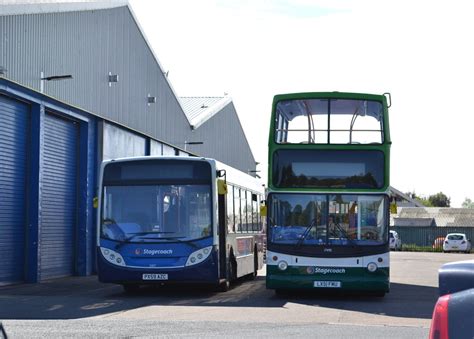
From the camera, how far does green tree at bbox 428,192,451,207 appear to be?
19338 cm

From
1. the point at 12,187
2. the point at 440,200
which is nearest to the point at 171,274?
the point at 12,187

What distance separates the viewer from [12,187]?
24.0 meters

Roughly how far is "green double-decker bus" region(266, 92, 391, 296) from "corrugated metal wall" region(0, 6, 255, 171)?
24.7 ft

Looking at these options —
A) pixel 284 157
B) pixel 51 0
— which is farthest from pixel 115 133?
pixel 284 157

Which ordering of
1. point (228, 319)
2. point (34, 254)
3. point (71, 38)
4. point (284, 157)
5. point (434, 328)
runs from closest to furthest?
point (434, 328), point (228, 319), point (284, 157), point (34, 254), point (71, 38)

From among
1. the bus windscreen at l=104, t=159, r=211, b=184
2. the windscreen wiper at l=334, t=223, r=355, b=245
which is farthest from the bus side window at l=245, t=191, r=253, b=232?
the windscreen wiper at l=334, t=223, r=355, b=245

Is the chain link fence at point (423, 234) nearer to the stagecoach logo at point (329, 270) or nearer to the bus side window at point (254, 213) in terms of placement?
the bus side window at point (254, 213)

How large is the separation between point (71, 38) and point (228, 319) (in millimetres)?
14054

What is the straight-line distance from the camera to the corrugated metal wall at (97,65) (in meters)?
23.3

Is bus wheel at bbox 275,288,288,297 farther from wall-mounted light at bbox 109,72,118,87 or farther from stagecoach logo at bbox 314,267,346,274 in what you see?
wall-mounted light at bbox 109,72,118,87

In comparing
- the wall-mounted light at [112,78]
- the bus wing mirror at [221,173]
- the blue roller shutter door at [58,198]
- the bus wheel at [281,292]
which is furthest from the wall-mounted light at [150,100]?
the bus wheel at [281,292]

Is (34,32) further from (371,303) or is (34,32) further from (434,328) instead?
(434,328)

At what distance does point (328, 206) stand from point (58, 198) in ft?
36.5

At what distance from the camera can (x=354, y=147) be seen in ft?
60.8
